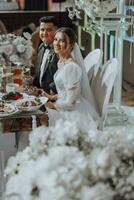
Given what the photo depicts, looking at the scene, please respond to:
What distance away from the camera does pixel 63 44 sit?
2309 millimetres

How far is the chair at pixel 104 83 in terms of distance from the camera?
238cm

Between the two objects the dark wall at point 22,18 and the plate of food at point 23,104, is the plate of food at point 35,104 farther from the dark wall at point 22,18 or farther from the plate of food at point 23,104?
the dark wall at point 22,18

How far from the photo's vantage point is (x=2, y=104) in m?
2.08

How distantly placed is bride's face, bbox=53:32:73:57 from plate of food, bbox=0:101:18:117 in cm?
51

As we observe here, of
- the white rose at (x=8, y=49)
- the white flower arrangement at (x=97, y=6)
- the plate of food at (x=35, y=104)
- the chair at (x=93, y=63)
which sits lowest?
the plate of food at (x=35, y=104)

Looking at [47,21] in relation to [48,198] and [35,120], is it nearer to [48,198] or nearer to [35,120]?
[35,120]

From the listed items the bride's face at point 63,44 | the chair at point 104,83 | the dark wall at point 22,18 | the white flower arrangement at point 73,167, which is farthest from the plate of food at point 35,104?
the dark wall at point 22,18

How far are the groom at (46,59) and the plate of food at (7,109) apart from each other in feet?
2.00

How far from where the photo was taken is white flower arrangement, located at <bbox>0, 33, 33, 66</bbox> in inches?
96.9

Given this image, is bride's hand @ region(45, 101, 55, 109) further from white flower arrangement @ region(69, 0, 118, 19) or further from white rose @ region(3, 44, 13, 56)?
white flower arrangement @ region(69, 0, 118, 19)

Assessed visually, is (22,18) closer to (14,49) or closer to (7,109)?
(14,49)

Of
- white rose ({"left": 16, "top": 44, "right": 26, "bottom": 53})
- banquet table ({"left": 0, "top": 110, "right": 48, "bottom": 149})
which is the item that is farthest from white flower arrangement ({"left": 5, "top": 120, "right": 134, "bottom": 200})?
white rose ({"left": 16, "top": 44, "right": 26, "bottom": 53})

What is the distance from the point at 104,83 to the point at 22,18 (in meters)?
3.63

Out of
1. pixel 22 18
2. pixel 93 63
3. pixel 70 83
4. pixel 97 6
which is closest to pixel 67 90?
pixel 70 83
